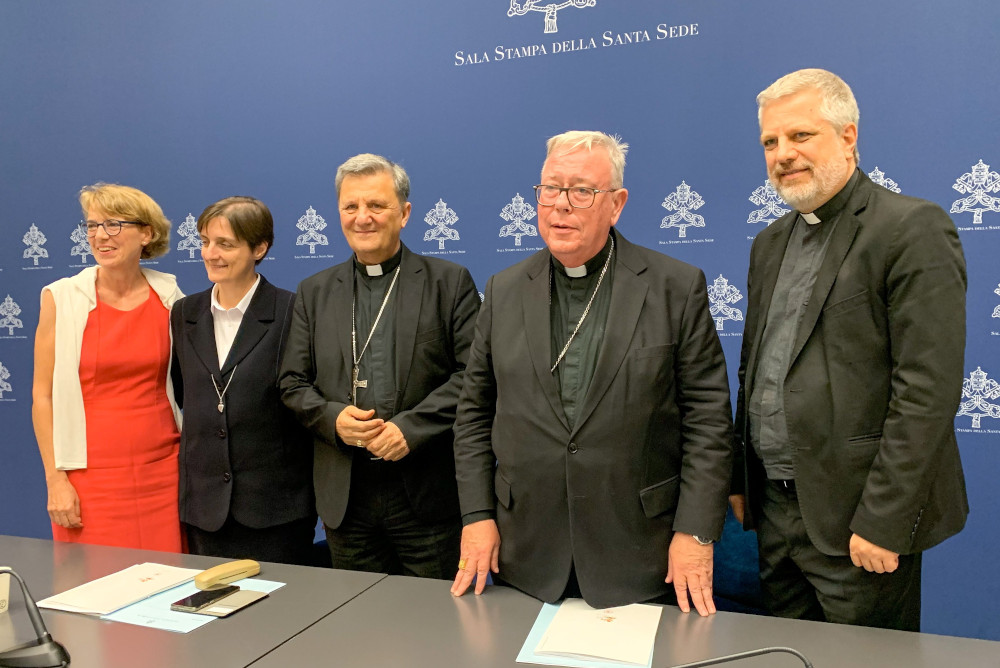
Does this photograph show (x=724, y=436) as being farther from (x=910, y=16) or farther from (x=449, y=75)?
(x=449, y=75)

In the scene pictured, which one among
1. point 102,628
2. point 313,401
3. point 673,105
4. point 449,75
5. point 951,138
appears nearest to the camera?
point 102,628

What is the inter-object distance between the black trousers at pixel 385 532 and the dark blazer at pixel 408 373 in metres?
0.04

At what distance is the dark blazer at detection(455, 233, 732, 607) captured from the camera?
176 centimetres

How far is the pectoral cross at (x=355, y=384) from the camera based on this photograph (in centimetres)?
240

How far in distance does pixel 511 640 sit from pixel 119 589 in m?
0.98

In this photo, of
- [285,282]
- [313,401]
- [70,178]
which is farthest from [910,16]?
[70,178]

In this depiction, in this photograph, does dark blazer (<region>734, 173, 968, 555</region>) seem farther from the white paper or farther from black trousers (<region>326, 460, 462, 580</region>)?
the white paper

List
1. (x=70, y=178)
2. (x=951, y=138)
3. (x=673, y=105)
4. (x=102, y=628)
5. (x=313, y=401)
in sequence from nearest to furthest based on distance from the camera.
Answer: (x=102, y=628) < (x=313, y=401) < (x=951, y=138) < (x=673, y=105) < (x=70, y=178)

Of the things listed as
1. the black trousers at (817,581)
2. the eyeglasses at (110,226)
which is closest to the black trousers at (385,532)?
the black trousers at (817,581)

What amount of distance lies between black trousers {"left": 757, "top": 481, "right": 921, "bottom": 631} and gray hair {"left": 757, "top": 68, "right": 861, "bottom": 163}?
0.90 meters

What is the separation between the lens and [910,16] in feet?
9.36

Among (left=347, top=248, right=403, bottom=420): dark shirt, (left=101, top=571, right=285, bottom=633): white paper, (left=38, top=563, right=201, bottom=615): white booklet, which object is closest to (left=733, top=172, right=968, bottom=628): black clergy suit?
(left=347, top=248, right=403, bottom=420): dark shirt

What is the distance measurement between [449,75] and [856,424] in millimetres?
2606

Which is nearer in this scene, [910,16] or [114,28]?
[910,16]
